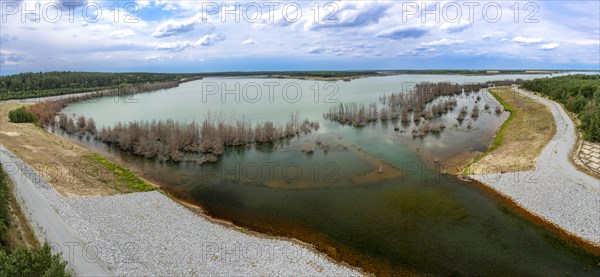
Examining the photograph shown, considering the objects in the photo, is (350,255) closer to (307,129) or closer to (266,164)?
(266,164)

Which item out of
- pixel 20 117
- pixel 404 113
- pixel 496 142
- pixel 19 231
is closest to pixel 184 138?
pixel 19 231

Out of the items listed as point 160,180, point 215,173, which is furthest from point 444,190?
point 160,180

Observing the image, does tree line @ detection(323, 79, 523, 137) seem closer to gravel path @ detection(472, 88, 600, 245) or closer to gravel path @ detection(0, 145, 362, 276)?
gravel path @ detection(472, 88, 600, 245)

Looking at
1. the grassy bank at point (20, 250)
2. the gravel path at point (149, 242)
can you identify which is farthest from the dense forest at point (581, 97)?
the grassy bank at point (20, 250)

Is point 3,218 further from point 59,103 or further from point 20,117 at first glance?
point 59,103

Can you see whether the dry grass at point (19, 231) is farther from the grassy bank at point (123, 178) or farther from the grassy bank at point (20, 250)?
the grassy bank at point (123, 178)
